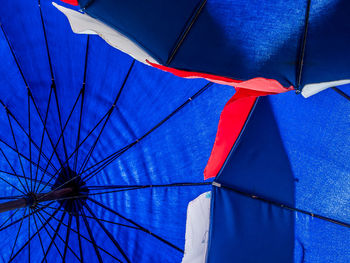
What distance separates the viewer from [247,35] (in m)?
1.83

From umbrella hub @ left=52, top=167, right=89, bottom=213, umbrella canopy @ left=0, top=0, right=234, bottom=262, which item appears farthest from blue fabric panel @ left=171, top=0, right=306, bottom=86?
umbrella hub @ left=52, top=167, right=89, bottom=213

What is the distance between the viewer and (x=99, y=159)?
2723 mm

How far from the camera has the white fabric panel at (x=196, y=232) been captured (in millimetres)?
2268

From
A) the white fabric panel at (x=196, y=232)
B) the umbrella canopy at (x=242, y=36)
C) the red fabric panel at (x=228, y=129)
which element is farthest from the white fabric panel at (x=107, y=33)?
the white fabric panel at (x=196, y=232)

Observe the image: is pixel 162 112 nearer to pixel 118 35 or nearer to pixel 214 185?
pixel 214 185

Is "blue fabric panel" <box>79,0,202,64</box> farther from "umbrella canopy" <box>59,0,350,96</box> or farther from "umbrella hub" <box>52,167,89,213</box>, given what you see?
"umbrella hub" <box>52,167,89,213</box>

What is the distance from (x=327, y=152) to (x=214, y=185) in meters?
0.70

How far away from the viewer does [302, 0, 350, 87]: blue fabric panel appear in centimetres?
166

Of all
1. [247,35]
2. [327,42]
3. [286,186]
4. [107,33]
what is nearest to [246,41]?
[247,35]

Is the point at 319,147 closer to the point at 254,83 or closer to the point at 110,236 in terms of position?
the point at 254,83

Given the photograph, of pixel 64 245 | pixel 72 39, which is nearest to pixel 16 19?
pixel 72 39

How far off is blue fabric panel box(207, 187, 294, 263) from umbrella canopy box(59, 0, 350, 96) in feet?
2.77

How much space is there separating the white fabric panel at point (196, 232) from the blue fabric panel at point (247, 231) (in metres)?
0.05

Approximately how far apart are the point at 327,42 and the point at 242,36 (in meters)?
0.42
